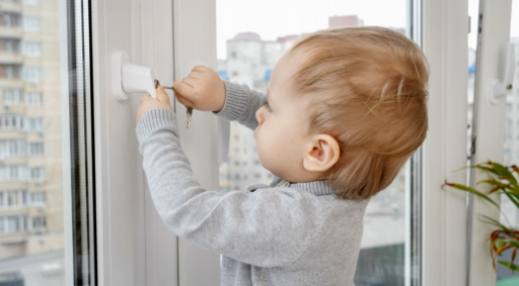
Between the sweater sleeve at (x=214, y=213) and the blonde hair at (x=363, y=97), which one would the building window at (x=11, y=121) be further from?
the blonde hair at (x=363, y=97)

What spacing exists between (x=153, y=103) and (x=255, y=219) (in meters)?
0.23

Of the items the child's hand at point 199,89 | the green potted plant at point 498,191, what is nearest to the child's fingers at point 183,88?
the child's hand at point 199,89

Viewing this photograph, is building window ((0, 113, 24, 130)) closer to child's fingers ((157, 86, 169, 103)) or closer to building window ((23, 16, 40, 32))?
building window ((23, 16, 40, 32))

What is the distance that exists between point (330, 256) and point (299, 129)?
202 mm

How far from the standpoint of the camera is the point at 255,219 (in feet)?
2.58

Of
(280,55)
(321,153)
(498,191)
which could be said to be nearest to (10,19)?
(321,153)

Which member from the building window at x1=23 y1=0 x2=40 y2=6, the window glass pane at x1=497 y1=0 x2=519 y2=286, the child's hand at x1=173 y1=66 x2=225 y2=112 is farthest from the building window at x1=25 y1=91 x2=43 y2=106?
the window glass pane at x1=497 y1=0 x2=519 y2=286

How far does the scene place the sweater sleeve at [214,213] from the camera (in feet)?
2.54

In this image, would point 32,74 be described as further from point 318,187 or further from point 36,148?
point 318,187

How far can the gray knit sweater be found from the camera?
0.78 meters

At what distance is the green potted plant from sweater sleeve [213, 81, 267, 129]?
28.4 inches

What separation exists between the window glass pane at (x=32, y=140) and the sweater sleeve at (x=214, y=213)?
0.12m

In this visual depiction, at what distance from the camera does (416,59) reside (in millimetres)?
860

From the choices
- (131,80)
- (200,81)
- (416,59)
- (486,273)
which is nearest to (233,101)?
(200,81)
